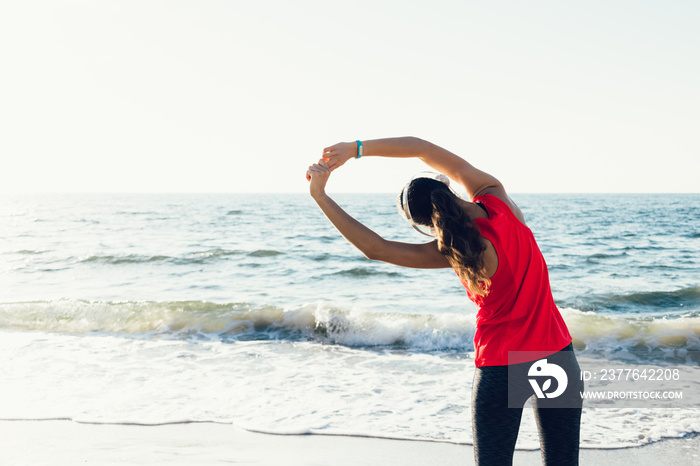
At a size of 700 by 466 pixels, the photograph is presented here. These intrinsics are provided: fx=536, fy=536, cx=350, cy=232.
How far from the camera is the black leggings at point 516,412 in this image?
70.5 inches

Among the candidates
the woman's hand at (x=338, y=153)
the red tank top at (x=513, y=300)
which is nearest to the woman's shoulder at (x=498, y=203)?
the red tank top at (x=513, y=300)

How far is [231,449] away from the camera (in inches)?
157

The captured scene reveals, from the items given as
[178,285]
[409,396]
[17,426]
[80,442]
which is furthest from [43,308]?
[409,396]

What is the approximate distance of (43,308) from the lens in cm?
993

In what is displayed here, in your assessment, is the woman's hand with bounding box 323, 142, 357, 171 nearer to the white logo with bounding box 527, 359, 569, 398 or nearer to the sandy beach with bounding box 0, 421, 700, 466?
the white logo with bounding box 527, 359, 569, 398

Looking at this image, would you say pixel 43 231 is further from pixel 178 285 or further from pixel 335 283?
pixel 335 283

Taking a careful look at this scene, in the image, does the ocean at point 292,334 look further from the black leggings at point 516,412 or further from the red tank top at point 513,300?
the red tank top at point 513,300

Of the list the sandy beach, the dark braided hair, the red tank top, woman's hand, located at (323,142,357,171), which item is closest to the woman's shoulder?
the red tank top

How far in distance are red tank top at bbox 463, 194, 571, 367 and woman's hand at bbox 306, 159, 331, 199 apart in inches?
20.0

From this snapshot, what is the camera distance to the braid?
1591mm

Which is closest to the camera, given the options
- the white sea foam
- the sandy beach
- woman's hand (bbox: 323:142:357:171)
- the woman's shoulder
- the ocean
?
the woman's shoulder

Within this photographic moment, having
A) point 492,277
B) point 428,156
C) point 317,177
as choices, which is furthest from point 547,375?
point 317,177

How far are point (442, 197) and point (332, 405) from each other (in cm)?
380

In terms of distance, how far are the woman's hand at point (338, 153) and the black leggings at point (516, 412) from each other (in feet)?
2.83
